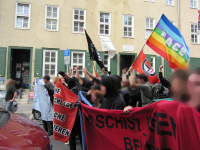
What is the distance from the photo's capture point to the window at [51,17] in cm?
1279

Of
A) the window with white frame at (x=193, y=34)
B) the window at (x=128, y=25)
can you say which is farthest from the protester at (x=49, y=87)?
the window with white frame at (x=193, y=34)

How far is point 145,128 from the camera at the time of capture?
2.31 metres

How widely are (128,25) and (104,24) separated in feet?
6.94

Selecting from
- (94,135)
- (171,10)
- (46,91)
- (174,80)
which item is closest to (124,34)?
(171,10)

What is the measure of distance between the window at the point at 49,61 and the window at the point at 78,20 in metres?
2.48

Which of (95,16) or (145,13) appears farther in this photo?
(145,13)

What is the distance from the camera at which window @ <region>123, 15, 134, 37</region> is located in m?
14.3

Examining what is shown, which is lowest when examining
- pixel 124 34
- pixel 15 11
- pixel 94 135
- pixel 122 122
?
pixel 94 135

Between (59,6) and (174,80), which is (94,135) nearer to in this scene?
(174,80)

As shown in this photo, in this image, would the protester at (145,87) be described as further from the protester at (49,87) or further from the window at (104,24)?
the window at (104,24)

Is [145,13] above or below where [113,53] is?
above

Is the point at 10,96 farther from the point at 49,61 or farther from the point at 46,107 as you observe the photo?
the point at 49,61

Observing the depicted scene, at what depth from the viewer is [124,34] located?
14.3 metres

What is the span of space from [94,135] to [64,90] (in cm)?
139
